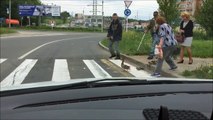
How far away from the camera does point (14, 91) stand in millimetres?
3025

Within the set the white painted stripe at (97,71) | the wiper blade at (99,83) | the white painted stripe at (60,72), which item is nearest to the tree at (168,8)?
the white painted stripe at (97,71)

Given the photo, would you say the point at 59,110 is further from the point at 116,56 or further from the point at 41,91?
the point at 116,56

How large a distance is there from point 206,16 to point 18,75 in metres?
21.7

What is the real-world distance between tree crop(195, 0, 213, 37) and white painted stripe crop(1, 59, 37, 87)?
59.0 ft

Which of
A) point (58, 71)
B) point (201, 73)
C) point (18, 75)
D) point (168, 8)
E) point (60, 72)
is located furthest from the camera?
point (168, 8)

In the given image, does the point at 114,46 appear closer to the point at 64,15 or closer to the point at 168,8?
the point at 168,8

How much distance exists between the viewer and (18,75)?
13312 mm

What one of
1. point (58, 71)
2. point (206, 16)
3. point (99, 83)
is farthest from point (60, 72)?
point (206, 16)

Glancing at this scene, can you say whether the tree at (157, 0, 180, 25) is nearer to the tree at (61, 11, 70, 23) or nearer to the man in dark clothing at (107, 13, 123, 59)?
the man in dark clothing at (107, 13, 123, 59)

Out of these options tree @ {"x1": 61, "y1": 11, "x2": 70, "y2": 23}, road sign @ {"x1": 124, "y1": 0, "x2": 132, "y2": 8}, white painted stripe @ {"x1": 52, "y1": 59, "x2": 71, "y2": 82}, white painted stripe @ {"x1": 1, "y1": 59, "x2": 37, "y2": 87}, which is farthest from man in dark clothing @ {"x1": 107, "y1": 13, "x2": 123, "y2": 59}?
tree @ {"x1": 61, "y1": 11, "x2": 70, "y2": 23}

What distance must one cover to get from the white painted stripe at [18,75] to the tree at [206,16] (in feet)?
59.0

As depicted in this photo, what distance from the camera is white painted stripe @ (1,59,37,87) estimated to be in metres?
11.8

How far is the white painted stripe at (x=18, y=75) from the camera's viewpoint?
11.8m

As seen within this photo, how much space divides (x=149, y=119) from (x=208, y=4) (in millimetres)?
30705
